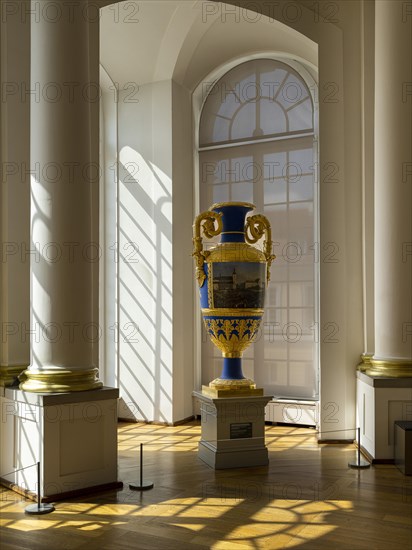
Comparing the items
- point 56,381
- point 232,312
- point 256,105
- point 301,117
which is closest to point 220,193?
point 256,105

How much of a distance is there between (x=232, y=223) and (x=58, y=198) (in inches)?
72.5

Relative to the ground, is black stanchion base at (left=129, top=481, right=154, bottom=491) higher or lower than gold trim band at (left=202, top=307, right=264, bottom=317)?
lower

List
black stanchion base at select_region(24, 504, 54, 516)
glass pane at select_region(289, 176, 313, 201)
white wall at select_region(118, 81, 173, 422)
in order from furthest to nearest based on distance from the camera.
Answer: white wall at select_region(118, 81, 173, 422) → glass pane at select_region(289, 176, 313, 201) → black stanchion base at select_region(24, 504, 54, 516)

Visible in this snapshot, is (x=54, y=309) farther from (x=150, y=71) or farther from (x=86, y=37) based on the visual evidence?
(x=150, y=71)

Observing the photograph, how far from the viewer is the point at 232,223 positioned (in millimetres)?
6605

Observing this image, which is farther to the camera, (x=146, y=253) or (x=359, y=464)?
(x=146, y=253)

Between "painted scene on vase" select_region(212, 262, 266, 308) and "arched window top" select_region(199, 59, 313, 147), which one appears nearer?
"painted scene on vase" select_region(212, 262, 266, 308)

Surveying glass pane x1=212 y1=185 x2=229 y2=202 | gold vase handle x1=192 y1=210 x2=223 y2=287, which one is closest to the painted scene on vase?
gold vase handle x1=192 y1=210 x2=223 y2=287

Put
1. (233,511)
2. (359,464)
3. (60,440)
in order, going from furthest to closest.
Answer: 1. (359,464)
2. (60,440)
3. (233,511)

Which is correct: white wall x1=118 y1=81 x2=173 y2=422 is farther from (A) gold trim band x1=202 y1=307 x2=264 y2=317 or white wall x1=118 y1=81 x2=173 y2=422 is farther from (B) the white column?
(B) the white column

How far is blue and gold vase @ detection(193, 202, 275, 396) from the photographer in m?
6.49

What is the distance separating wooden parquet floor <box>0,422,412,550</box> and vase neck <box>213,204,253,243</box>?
223cm

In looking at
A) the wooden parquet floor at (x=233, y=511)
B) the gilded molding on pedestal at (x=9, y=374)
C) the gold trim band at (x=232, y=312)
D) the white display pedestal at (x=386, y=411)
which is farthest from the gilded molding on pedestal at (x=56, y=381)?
the white display pedestal at (x=386, y=411)

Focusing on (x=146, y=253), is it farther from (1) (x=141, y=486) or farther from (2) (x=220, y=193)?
(1) (x=141, y=486)
